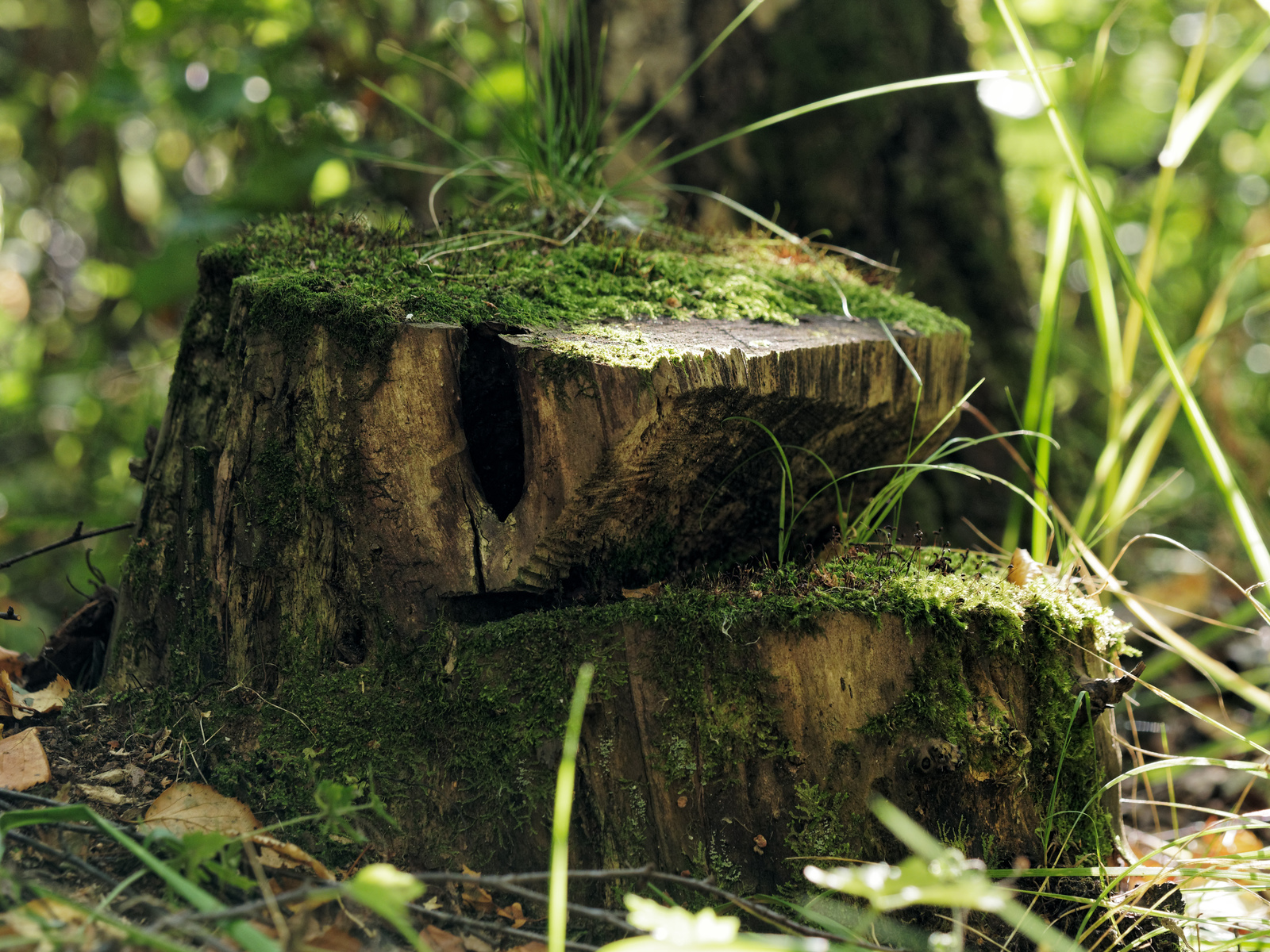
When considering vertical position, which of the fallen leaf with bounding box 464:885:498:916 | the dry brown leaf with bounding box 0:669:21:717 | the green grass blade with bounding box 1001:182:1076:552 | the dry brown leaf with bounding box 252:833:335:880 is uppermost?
the green grass blade with bounding box 1001:182:1076:552

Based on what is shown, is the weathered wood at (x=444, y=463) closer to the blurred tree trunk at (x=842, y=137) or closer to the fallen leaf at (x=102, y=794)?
the fallen leaf at (x=102, y=794)

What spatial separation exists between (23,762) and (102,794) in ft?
0.53

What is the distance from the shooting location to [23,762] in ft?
4.44

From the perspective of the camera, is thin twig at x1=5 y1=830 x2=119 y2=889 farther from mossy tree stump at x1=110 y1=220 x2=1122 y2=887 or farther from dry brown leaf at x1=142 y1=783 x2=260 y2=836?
mossy tree stump at x1=110 y1=220 x2=1122 y2=887

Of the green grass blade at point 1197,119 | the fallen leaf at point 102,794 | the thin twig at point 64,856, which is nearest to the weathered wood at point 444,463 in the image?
the fallen leaf at point 102,794

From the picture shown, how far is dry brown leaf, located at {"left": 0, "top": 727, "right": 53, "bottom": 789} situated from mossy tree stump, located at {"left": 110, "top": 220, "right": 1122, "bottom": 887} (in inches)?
8.3

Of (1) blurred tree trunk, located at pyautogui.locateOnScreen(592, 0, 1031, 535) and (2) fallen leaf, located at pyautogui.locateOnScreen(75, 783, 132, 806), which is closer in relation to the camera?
(2) fallen leaf, located at pyautogui.locateOnScreen(75, 783, 132, 806)

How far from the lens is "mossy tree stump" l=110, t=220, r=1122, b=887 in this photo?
4.42ft

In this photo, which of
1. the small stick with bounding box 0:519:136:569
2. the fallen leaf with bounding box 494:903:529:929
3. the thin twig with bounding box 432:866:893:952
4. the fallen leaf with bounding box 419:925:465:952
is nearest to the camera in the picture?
the thin twig with bounding box 432:866:893:952

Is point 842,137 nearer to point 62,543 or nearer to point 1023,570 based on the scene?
point 1023,570

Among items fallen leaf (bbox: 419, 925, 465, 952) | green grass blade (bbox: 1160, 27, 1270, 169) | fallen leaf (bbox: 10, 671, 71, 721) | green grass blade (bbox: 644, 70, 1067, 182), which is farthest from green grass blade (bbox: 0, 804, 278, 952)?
green grass blade (bbox: 1160, 27, 1270, 169)

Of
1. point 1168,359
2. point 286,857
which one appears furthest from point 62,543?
point 1168,359

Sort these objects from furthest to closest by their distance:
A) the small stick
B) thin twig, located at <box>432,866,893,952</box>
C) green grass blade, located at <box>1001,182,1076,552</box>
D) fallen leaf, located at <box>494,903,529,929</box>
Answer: green grass blade, located at <box>1001,182,1076,552</box> < the small stick < fallen leaf, located at <box>494,903,529,929</box> < thin twig, located at <box>432,866,893,952</box>

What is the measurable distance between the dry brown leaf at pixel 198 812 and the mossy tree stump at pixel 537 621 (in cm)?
5
